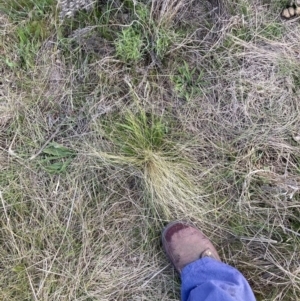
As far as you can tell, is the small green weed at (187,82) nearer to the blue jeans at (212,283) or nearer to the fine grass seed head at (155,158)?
the fine grass seed head at (155,158)

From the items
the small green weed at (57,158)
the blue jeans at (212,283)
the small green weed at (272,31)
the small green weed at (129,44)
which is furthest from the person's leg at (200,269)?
the small green weed at (272,31)

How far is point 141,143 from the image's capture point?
68.6 inches

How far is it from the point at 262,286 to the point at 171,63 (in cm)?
94

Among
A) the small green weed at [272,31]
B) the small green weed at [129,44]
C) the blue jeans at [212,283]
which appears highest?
the small green weed at [272,31]

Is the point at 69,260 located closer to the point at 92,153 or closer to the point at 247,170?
the point at 92,153

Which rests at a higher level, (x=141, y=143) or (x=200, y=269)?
(x=141, y=143)

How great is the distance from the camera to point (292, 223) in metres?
1.75

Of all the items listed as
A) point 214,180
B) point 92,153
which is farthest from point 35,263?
point 214,180

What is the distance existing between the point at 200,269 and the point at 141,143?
53cm

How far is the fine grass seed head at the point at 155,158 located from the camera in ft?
5.67

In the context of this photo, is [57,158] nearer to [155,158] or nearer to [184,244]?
[155,158]

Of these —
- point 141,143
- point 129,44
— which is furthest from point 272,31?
point 141,143

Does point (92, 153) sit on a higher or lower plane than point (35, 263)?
higher

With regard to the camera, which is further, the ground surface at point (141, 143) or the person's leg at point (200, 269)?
the ground surface at point (141, 143)
